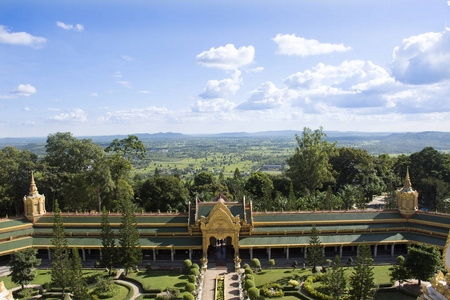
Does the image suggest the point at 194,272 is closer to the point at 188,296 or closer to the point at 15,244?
the point at 188,296

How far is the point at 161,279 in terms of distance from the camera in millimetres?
32625

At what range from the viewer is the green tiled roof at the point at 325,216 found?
126ft

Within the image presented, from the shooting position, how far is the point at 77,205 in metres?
50.0

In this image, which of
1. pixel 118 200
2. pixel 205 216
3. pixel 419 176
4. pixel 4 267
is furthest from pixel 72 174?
pixel 419 176

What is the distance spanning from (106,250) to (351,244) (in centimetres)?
2607

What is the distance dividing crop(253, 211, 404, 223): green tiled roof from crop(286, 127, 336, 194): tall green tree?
20.4m

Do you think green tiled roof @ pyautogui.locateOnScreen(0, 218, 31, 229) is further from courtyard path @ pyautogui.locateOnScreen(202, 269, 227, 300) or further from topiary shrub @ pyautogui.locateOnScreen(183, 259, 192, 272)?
courtyard path @ pyautogui.locateOnScreen(202, 269, 227, 300)

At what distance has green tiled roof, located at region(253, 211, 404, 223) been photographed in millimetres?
38531

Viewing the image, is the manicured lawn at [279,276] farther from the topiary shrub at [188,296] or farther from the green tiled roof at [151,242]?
the green tiled roof at [151,242]

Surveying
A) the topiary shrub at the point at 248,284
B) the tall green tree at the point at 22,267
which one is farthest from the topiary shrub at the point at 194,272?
the tall green tree at the point at 22,267

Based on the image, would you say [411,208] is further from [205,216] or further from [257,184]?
[257,184]

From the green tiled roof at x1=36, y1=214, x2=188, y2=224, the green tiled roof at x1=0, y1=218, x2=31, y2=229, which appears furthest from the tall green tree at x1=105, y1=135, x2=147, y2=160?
the green tiled roof at x1=0, y1=218, x2=31, y2=229

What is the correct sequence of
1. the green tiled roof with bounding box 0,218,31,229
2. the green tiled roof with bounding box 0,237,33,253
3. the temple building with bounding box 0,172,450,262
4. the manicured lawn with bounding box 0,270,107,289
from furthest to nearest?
the green tiled roof with bounding box 0,218,31,229, the temple building with bounding box 0,172,450,262, the green tiled roof with bounding box 0,237,33,253, the manicured lawn with bounding box 0,270,107,289

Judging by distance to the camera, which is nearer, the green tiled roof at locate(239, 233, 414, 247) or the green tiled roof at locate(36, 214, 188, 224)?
the green tiled roof at locate(239, 233, 414, 247)
